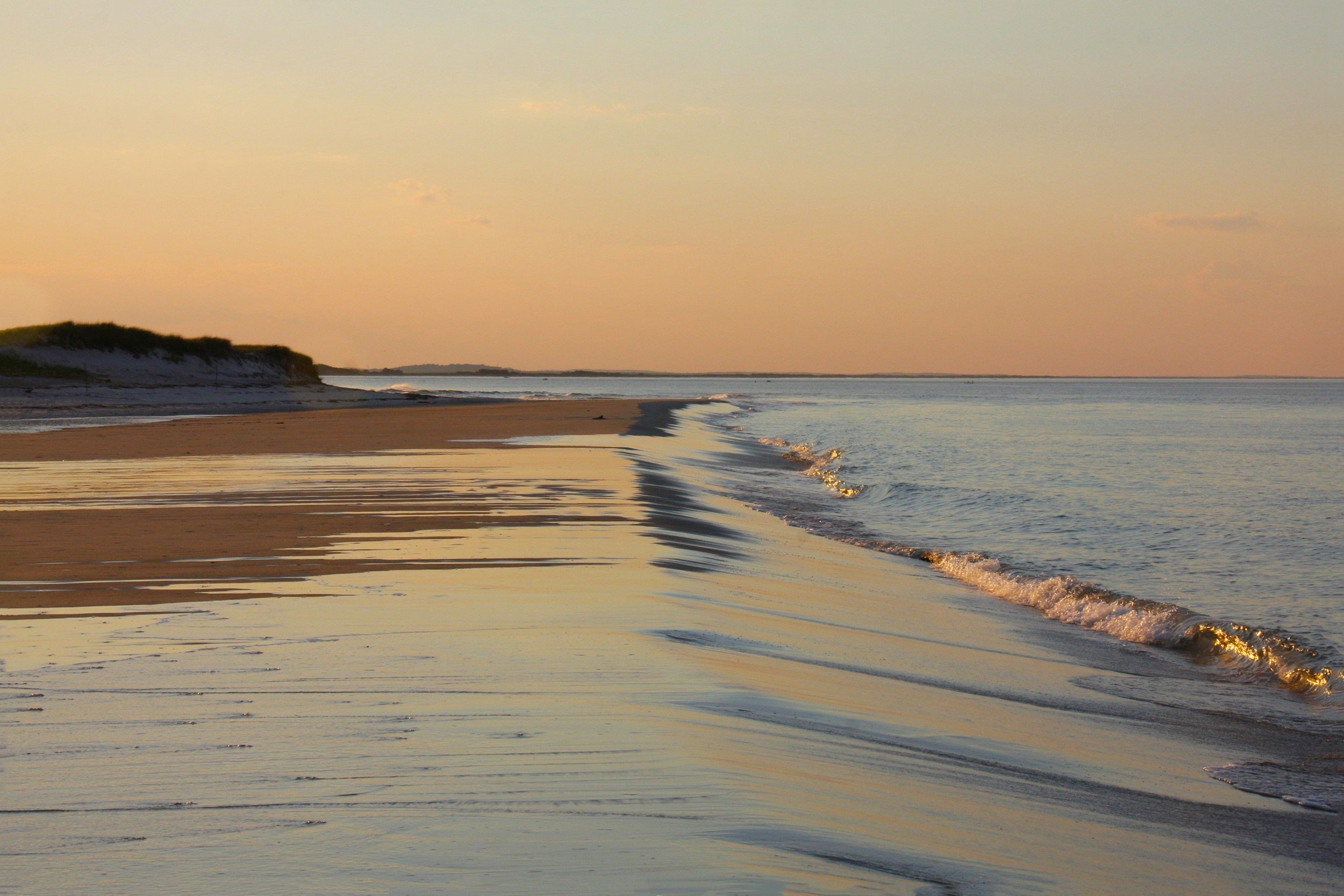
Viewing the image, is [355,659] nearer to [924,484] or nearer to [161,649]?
[161,649]

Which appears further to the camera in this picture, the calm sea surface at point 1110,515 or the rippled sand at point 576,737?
the calm sea surface at point 1110,515

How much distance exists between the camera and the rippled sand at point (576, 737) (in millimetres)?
3480

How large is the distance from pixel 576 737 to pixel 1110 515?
615 inches

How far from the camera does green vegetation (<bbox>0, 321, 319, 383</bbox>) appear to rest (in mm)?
63188

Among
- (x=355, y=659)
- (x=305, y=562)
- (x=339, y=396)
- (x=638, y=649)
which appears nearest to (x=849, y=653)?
(x=638, y=649)

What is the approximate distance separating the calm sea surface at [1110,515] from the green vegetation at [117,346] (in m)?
44.3

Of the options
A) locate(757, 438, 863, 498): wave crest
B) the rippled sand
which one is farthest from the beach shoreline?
locate(757, 438, 863, 498): wave crest

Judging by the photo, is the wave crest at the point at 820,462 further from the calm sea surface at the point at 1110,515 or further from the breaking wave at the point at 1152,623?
the breaking wave at the point at 1152,623

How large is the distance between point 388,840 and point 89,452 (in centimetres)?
2175

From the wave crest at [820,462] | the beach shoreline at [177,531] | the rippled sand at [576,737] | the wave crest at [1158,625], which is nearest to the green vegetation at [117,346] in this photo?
the beach shoreline at [177,531]

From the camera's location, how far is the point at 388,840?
3508 millimetres

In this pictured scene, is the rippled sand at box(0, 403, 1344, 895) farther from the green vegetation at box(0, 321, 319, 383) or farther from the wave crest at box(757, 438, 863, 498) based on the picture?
the green vegetation at box(0, 321, 319, 383)

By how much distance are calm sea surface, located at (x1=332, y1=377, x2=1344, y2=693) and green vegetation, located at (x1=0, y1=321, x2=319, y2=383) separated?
44316 millimetres

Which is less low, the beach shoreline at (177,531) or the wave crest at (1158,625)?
the beach shoreline at (177,531)
